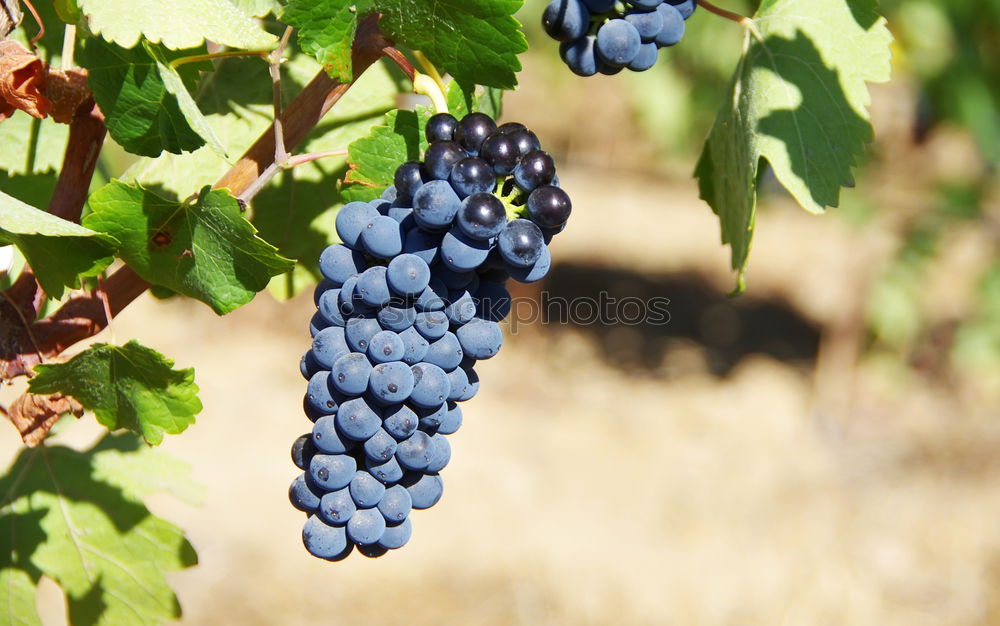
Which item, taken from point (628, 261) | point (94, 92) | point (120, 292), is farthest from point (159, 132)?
point (628, 261)

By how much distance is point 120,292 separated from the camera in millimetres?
918

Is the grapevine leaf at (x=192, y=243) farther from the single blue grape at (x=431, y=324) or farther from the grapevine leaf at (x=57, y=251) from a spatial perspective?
the single blue grape at (x=431, y=324)

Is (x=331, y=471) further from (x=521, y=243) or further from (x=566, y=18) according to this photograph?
(x=566, y=18)

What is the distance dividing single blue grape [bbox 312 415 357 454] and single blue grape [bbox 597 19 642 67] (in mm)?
424

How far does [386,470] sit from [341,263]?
0.19m

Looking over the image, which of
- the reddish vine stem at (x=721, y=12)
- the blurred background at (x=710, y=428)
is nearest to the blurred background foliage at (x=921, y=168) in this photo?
the blurred background at (x=710, y=428)

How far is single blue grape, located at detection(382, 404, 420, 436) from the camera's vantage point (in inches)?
32.2

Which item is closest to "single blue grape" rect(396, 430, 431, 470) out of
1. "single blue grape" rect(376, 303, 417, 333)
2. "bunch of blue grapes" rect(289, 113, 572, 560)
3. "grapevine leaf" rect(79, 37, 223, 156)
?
"bunch of blue grapes" rect(289, 113, 572, 560)

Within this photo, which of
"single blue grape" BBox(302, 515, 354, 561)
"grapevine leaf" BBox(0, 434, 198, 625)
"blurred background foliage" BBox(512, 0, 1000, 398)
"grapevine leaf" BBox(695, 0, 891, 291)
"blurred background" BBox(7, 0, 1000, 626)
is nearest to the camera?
"single blue grape" BBox(302, 515, 354, 561)

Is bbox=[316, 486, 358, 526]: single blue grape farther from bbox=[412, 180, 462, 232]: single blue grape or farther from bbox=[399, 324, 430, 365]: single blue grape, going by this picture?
bbox=[412, 180, 462, 232]: single blue grape

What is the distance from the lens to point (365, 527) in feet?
2.74

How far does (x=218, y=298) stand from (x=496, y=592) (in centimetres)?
364

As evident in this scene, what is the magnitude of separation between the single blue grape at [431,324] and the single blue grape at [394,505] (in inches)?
5.9

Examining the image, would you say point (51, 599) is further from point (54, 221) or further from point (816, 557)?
point (54, 221)
